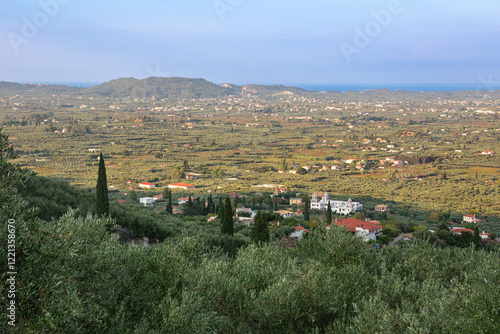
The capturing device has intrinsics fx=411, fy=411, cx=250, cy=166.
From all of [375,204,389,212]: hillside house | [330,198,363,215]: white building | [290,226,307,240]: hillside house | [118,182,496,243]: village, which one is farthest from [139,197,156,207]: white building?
[375,204,389,212]: hillside house

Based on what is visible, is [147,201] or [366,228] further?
[147,201]

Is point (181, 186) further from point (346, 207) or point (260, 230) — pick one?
point (260, 230)

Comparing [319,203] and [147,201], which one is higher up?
[147,201]

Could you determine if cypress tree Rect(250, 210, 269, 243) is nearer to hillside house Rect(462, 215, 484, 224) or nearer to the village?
the village

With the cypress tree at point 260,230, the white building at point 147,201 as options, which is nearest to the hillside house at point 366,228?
the cypress tree at point 260,230

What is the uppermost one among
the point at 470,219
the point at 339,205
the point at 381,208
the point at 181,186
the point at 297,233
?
the point at 297,233

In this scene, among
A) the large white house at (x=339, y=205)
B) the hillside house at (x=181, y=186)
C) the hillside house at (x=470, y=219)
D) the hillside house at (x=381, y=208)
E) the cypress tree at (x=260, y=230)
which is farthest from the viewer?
the hillside house at (x=181, y=186)

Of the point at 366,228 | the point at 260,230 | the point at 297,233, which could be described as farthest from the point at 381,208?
the point at 260,230

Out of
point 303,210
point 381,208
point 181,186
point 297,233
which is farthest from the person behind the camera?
point 181,186

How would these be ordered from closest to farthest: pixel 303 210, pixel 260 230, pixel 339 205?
pixel 260 230, pixel 303 210, pixel 339 205

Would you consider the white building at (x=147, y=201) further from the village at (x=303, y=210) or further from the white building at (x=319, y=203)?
the white building at (x=319, y=203)

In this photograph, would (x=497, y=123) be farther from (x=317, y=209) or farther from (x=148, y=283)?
(x=148, y=283)

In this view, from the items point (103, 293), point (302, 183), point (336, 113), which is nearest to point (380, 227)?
point (103, 293)

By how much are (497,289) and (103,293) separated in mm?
6894
